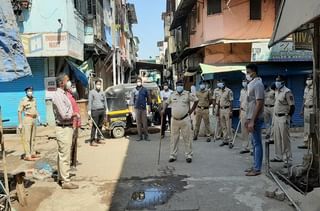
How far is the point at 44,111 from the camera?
17.7 m

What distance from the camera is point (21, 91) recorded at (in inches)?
699

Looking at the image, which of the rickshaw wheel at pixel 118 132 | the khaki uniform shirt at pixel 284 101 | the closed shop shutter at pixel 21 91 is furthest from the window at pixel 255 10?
the khaki uniform shirt at pixel 284 101

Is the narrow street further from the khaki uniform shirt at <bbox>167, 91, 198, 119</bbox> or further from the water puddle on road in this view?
the khaki uniform shirt at <bbox>167, 91, 198, 119</bbox>

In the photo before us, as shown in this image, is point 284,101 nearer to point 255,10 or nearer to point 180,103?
point 180,103

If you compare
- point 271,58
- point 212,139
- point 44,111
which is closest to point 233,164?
point 212,139

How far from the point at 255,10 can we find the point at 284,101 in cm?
1117

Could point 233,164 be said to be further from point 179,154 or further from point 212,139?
point 212,139

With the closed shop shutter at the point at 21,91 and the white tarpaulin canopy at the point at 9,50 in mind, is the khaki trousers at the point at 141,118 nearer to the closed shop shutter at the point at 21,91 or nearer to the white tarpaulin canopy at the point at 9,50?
the closed shop shutter at the point at 21,91

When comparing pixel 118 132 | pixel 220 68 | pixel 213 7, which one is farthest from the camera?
pixel 213 7

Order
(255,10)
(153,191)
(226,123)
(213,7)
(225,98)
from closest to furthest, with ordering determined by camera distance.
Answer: (153,191), (226,123), (225,98), (255,10), (213,7)

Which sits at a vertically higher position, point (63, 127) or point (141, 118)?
point (63, 127)

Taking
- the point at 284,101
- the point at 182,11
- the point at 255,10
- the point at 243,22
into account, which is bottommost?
the point at 284,101

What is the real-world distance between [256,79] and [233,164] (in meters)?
2.23

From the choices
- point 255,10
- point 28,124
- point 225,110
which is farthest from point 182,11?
point 28,124
